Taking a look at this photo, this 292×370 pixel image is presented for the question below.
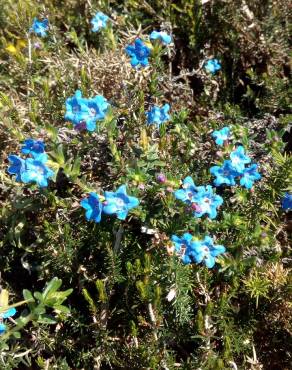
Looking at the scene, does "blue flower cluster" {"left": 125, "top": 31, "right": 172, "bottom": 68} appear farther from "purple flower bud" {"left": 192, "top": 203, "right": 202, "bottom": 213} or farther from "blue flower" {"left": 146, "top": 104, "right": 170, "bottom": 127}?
"purple flower bud" {"left": 192, "top": 203, "right": 202, "bottom": 213}

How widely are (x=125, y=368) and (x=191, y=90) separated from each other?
7.52ft

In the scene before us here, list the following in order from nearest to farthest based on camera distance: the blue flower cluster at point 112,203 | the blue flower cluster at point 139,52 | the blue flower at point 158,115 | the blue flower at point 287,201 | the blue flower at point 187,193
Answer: the blue flower cluster at point 112,203 < the blue flower at point 187,193 < the blue flower at point 287,201 < the blue flower at point 158,115 < the blue flower cluster at point 139,52

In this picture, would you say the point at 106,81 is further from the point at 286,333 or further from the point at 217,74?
the point at 286,333

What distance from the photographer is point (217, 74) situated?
176 inches

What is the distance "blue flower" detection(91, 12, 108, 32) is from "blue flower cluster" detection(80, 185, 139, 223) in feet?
6.52

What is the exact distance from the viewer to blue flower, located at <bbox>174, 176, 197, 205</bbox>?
275cm

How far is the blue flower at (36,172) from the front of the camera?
8.91ft

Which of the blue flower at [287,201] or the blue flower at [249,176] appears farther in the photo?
the blue flower at [287,201]

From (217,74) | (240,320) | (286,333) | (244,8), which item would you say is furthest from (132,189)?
(244,8)

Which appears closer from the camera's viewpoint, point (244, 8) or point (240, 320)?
point (240, 320)

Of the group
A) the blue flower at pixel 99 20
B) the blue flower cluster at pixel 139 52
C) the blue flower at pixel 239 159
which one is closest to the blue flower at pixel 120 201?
the blue flower at pixel 239 159

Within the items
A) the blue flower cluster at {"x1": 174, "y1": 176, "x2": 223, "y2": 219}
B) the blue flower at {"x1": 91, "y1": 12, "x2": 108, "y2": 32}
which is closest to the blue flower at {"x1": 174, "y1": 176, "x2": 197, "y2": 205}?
the blue flower cluster at {"x1": 174, "y1": 176, "x2": 223, "y2": 219}

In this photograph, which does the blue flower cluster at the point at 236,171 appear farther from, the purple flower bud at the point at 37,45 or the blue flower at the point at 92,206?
the purple flower bud at the point at 37,45

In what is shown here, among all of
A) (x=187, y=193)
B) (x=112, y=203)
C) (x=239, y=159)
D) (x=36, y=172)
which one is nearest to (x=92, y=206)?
(x=112, y=203)
